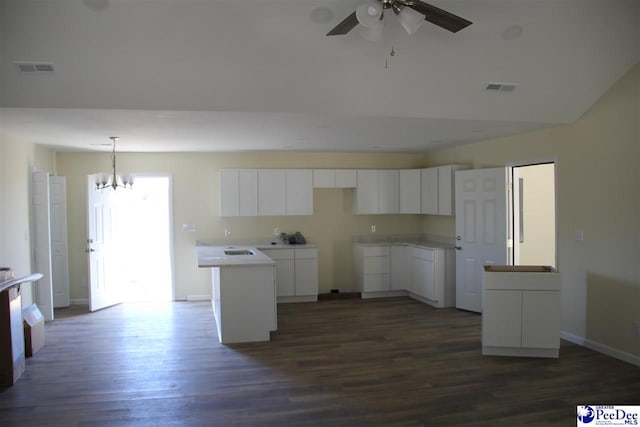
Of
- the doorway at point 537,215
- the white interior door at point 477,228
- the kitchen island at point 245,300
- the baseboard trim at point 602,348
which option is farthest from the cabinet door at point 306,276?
the baseboard trim at point 602,348

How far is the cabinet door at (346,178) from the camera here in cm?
784

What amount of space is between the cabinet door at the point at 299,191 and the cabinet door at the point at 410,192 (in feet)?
5.14

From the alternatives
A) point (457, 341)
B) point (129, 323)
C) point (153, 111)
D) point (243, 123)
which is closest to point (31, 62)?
point (153, 111)

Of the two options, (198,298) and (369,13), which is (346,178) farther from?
(369,13)

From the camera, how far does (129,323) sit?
6281 mm

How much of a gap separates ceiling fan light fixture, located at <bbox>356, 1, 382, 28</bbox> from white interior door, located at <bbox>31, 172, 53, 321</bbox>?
529 centimetres

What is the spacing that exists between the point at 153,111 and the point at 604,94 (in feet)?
14.7

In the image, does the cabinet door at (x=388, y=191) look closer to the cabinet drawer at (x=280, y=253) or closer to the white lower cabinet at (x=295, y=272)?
the white lower cabinet at (x=295, y=272)

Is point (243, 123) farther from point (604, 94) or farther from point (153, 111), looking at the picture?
point (604, 94)

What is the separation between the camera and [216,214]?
778 cm

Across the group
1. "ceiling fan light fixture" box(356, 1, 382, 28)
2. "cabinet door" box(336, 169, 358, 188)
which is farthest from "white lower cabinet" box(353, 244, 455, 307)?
"ceiling fan light fixture" box(356, 1, 382, 28)

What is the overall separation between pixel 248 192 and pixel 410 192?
2698mm

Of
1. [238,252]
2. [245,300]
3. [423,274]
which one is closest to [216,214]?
[238,252]

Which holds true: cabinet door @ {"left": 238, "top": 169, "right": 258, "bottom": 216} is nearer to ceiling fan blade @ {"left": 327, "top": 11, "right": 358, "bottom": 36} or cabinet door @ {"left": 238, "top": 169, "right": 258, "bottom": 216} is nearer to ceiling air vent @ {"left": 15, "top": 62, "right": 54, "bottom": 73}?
ceiling air vent @ {"left": 15, "top": 62, "right": 54, "bottom": 73}
